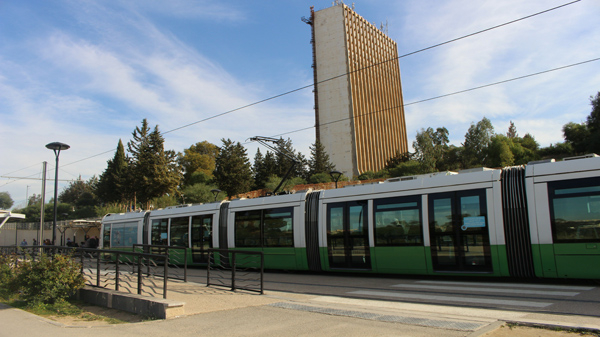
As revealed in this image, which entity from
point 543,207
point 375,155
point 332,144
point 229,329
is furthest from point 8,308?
point 375,155

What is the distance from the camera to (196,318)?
290 inches

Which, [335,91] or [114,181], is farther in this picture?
[335,91]

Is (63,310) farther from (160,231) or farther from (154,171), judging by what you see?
(154,171)

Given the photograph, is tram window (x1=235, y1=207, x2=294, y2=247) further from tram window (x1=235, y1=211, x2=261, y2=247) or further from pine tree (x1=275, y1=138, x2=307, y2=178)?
pine tree (x1=275, y1=138, x2=307, y2=178)

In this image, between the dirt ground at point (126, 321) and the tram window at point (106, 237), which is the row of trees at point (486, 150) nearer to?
the tram window at point (106, 237)

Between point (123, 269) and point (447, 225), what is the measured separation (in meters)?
8.05

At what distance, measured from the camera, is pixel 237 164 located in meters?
53.6

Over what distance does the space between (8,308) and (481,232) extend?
11.3 meters

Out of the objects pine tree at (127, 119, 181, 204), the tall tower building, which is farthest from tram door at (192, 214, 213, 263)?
the tall tower building

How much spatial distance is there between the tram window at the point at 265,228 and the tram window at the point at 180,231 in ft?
11.1

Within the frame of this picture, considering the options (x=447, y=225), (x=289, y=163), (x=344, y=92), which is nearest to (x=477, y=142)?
(x=344, y=92)

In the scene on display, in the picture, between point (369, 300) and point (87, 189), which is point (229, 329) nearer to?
point (369, 300)

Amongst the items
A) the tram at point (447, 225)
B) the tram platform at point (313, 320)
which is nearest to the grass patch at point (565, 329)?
the tram platform at point (313, 320)

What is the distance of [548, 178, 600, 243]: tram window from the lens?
9023 millimetres
